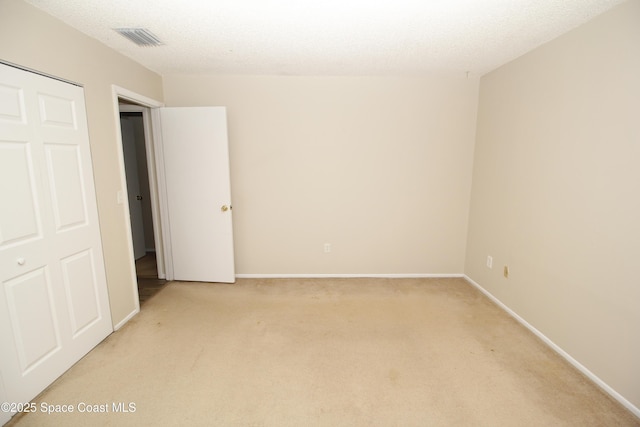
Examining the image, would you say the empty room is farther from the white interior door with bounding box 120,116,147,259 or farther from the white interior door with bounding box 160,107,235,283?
the white interior door with bounding box 120,116,147,259

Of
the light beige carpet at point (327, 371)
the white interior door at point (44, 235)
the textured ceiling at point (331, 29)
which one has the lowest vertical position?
the light beige carpet at point (327, 371)

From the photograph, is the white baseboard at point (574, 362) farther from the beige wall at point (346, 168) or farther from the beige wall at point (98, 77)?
the beige wall at point (98, 77)

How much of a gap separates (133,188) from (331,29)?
3.94m

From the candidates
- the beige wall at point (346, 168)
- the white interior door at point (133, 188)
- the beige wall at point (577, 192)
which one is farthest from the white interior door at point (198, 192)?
the beige wall at point (577, 192)

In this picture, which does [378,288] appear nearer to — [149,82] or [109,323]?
[109,323]

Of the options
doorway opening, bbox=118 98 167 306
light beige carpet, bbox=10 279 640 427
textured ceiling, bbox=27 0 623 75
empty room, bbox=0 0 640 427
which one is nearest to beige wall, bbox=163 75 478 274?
empty room, bbox=0 0 640 427

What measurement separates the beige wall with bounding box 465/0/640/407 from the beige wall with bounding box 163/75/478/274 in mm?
624

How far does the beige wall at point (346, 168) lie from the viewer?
3.25 m

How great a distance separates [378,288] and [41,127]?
327 centimetres

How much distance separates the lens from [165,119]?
3.13 metres

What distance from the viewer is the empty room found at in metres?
1.69

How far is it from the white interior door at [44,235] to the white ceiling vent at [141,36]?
1.82 feet

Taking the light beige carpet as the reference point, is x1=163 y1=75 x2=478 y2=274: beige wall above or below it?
above

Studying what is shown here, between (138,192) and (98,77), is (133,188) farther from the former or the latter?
(98,77)
